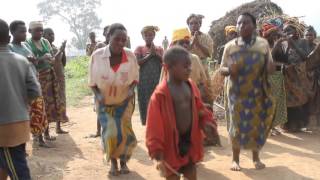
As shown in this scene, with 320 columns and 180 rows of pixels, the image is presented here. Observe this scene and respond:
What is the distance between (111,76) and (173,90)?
1709 millimetres

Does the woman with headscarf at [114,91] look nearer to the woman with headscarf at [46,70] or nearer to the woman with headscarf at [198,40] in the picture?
the woman with headscarf at [198,40]

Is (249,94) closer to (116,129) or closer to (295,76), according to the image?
(116,129)

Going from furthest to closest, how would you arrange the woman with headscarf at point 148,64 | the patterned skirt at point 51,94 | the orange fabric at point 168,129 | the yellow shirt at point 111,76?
the patterned skirt at point 51,94 → the woman with headscarf at point 148,64 → the yellow shirt at point 111,76 → the orange fabric at point 168,129

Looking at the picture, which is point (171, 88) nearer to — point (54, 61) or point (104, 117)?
point (104, 117)

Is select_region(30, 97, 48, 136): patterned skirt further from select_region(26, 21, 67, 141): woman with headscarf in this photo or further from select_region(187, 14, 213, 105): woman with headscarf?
select_region(187, 14, 213, 105): woman with headscarf

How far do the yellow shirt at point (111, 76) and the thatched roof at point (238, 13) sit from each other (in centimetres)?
555

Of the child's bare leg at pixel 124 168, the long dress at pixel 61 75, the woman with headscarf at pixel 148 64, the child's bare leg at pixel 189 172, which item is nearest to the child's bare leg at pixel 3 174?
the child's bare leg at pixel 124 168

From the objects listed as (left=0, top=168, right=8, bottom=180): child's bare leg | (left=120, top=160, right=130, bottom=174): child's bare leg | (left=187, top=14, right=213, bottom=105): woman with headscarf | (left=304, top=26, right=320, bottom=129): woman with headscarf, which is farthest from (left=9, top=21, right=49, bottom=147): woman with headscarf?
(left=304, top=26, right=320, bottom=129): woman with headscarf

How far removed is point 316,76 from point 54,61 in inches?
171

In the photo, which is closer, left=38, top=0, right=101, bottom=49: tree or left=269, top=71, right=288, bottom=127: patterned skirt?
left=269, top=71, right=288, bottom=127: patterned skirt

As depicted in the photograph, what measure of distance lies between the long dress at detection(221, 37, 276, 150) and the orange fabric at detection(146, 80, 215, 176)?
153 centimetres

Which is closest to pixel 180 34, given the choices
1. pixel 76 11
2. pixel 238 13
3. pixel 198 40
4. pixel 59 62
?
pixel 198 40

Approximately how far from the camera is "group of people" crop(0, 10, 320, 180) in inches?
156

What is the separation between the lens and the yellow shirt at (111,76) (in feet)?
18.1
